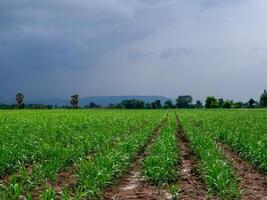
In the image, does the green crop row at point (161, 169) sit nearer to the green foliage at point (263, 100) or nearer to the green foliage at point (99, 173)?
the green foliage at point (99, 173)

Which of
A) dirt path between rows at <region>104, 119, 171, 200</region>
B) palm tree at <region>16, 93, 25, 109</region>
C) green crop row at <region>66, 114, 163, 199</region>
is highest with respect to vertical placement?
palm tree at <region>16, 93, 25, 109</region>

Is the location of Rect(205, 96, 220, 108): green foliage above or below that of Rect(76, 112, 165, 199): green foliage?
above

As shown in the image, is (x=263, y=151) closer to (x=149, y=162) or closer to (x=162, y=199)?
(x=149, y=162)

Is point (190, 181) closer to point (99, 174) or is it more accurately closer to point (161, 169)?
point (161, 169)

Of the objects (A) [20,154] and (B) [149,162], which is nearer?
(B) [149,162]

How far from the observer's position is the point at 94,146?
1792 centimetres

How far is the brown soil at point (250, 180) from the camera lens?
1036 cm

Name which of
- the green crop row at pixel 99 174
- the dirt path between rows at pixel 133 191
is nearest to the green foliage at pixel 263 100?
the green crop row at pixel 99 174

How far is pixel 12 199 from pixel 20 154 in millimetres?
5756

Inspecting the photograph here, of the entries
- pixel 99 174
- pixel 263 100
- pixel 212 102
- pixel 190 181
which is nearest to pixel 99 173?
pixel 99 174

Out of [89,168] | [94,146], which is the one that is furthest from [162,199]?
[94,146]

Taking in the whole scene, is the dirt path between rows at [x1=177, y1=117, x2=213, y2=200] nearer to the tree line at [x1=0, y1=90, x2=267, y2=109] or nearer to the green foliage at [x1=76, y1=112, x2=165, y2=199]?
the green foliage at [x1=76, y1=112, x2=165, y2=199]

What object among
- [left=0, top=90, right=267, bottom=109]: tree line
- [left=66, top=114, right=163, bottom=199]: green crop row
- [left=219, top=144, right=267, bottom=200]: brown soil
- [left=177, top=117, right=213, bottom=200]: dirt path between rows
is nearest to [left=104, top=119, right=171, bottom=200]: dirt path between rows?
[left=66, top=114, right=163, bottom=199]: green crop row

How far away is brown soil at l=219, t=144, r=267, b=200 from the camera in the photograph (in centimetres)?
1036
